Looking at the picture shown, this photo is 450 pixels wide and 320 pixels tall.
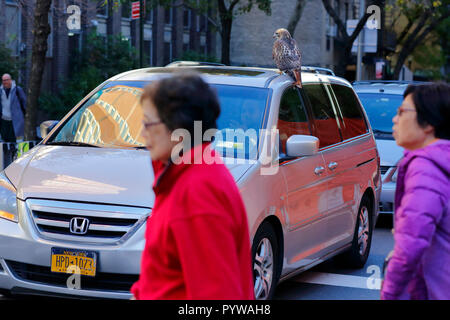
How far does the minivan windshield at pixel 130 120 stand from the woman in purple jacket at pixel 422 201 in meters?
2.71

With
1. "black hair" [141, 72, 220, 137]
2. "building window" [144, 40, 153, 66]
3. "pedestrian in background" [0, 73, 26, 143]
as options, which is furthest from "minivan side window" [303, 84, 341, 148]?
"building window" [144, 40, 153, 66]

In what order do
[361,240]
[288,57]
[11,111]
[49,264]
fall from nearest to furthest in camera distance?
[49,264]
[288,57]
[361,240]
[11,111]

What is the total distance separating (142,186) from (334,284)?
8.70 feet

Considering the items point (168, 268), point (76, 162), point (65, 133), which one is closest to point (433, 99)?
point (168, 268)

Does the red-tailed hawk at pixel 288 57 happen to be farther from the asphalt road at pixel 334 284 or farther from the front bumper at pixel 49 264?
the front bumper at pixel 49 264

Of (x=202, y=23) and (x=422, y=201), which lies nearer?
(x=422, y=201)

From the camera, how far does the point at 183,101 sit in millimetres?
2625

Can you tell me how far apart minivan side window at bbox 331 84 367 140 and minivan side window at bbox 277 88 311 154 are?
0.99m

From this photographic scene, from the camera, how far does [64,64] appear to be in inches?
1180

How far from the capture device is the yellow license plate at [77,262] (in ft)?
17.7

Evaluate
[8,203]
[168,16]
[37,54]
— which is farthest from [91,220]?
[168,16]

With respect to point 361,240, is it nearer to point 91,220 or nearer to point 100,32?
point 91,220

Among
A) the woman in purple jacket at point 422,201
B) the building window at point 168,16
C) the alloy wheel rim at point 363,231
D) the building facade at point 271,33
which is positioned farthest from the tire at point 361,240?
the building facade at point 271,33
